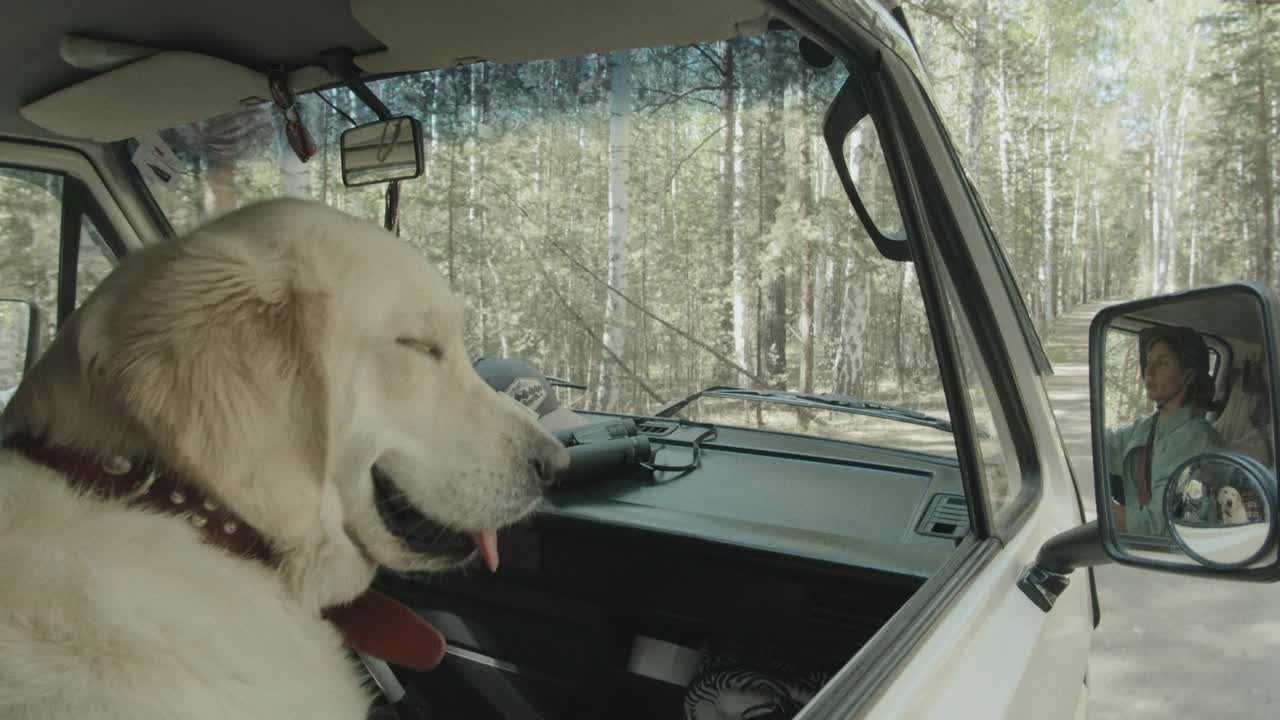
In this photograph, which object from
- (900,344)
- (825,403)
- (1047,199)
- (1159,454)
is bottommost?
(825,403)

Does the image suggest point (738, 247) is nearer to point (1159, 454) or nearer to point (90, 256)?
point (90, 256)

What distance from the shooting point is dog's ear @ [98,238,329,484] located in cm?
111

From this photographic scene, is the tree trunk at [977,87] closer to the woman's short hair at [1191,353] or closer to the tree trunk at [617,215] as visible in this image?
the tree trunk at [617,215]

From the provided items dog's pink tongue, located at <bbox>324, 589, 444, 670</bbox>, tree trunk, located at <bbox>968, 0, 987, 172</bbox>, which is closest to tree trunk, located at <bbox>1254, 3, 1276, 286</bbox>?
tree trunk, located at <bbox>968, 0, 987, 172</bbox>

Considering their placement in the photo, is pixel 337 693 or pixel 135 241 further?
pixel 135 241

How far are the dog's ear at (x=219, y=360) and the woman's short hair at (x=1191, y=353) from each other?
4.72ft

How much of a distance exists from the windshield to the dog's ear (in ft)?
2.83

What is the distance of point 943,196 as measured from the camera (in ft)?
5.83

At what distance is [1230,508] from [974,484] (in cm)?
44

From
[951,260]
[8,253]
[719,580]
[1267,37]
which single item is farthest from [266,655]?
[1267,37]

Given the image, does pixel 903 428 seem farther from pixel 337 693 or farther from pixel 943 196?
pixel 337 693

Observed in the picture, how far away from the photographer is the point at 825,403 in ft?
10.1

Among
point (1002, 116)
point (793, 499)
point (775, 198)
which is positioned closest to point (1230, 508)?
point (793, 499)

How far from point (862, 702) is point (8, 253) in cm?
325
